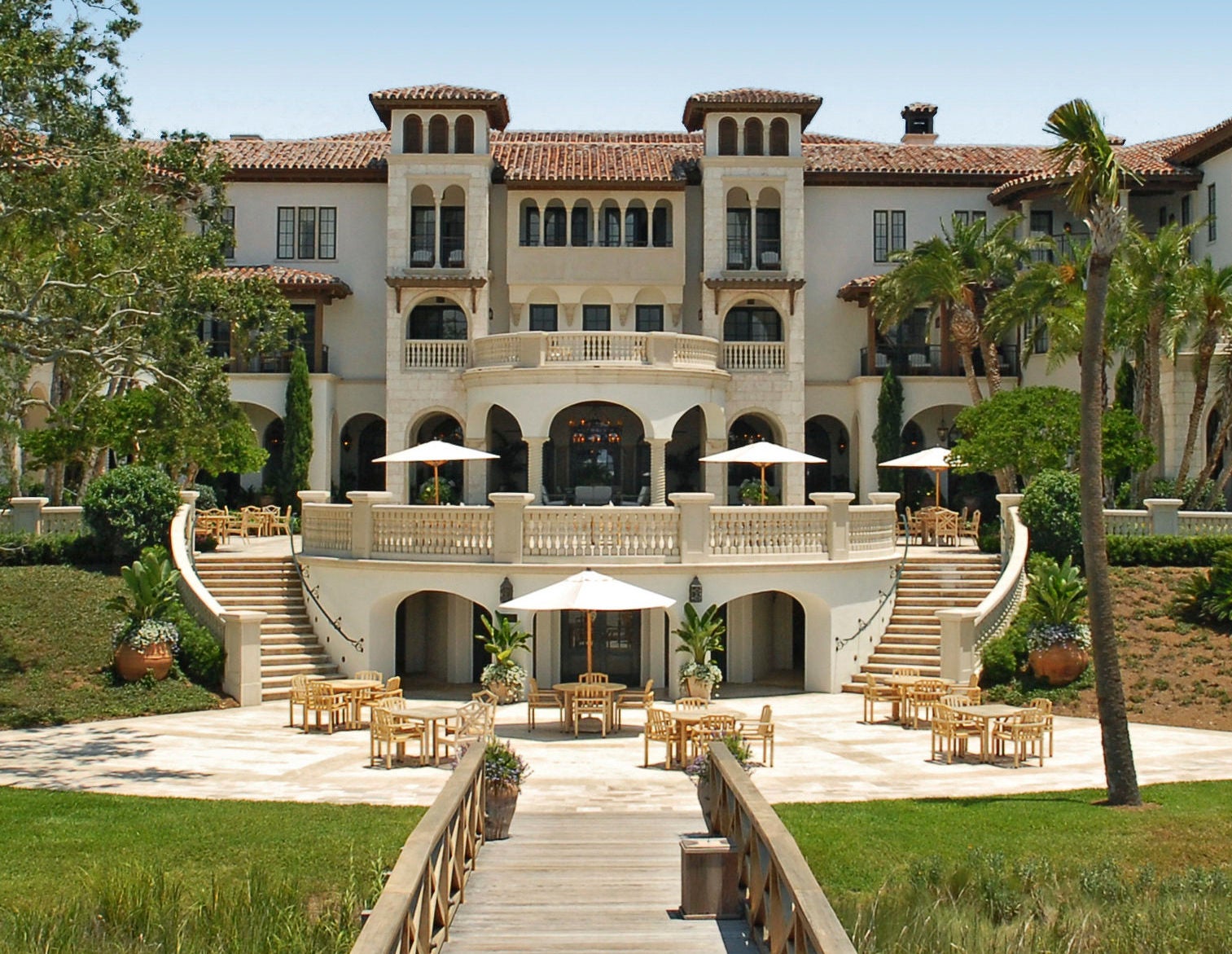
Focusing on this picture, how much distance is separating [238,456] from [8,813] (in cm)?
2122

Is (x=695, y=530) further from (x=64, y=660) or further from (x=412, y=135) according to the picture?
(x=412, y=135)

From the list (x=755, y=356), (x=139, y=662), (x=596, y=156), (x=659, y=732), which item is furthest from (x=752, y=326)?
(x=659, y=732)

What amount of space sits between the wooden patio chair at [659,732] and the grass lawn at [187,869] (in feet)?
16.4

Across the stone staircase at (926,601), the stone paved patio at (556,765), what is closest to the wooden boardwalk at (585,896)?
the stone paved patio at (556,765)

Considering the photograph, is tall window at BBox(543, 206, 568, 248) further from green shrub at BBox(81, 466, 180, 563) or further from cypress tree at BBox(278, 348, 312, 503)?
green shrub at BBox(81, 466, 180, 563)

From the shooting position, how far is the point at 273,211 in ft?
158

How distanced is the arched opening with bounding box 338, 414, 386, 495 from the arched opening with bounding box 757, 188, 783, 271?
13958 mm

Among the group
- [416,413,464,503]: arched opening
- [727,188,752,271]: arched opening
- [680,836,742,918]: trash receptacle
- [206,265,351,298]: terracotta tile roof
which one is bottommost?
[680,836,742,918]: trash receptacle

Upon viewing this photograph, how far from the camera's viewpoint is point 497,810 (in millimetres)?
15367

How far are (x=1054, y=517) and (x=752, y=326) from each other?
18352mm

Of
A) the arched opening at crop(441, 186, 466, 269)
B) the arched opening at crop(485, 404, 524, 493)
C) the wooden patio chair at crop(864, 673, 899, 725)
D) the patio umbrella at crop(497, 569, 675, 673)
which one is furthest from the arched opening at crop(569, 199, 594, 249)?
the patio umbrella at crop(497, 569, 675, 673)

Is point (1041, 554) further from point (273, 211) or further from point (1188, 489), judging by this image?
point (273, 211)

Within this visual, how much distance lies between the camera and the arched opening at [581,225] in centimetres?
4759

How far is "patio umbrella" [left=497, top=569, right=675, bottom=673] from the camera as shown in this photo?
23.7m
